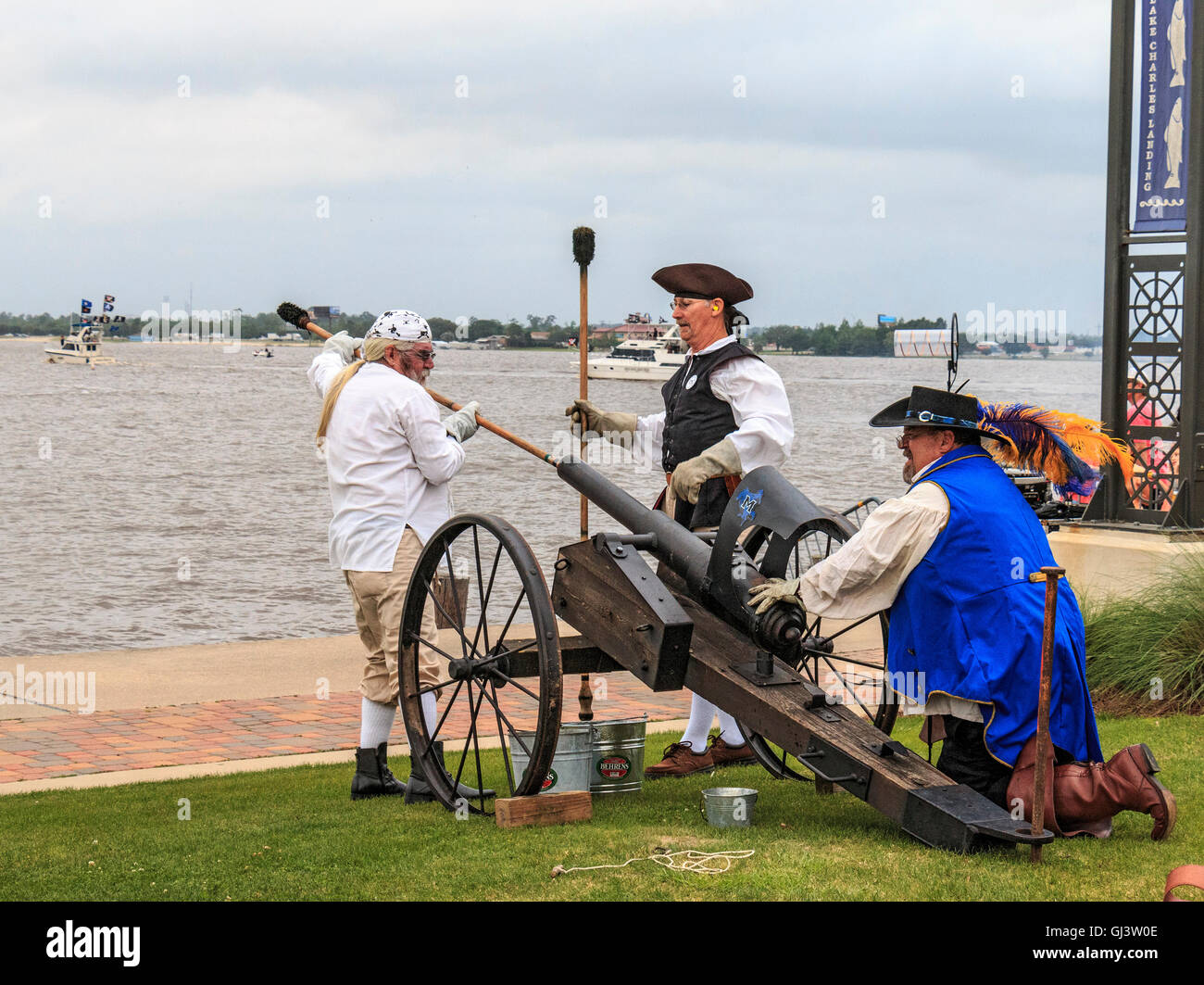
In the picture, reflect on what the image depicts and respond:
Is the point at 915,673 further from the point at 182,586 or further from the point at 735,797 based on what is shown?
the point at 182,586

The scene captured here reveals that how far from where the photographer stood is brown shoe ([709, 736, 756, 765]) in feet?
20.6

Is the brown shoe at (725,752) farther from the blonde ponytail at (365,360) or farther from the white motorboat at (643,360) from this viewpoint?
the white motorboat at (643,360)

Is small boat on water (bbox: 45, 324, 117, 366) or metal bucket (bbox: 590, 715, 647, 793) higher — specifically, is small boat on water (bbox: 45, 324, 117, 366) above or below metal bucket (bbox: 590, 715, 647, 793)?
above

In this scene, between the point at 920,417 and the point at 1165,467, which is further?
the point at 1165,467

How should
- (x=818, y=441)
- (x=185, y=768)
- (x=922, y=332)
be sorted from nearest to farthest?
(x=922, y=332)
(x=185, y=768)
(x=818, y=441)

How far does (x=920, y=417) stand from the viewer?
190 inches

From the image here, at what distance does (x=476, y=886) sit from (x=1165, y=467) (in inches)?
268

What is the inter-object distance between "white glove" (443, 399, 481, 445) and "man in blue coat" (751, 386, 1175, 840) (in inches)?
72.5

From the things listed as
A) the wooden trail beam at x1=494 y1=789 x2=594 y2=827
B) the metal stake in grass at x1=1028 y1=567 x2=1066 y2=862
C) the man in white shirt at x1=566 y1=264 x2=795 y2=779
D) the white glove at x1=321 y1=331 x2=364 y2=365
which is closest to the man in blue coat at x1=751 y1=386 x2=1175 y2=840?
the metal stake in grass at x1=1028 y1=567 x2=1066 y2=862

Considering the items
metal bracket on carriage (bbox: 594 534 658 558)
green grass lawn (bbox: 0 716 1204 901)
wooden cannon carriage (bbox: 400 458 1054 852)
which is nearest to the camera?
green grass lawn (bbox: 0 716 1204 901)

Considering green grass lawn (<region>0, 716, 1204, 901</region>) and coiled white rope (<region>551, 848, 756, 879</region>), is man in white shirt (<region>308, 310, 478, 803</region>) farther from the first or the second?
coiled white rope (<region>551, 848, 756, 879</region>)

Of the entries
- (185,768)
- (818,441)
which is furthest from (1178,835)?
(818,441)

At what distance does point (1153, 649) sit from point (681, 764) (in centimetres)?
277

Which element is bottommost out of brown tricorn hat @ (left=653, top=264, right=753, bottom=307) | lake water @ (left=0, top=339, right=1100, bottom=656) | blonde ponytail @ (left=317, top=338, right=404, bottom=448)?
lake water @ (left=0, top=339, right=1100, bottom=656)
